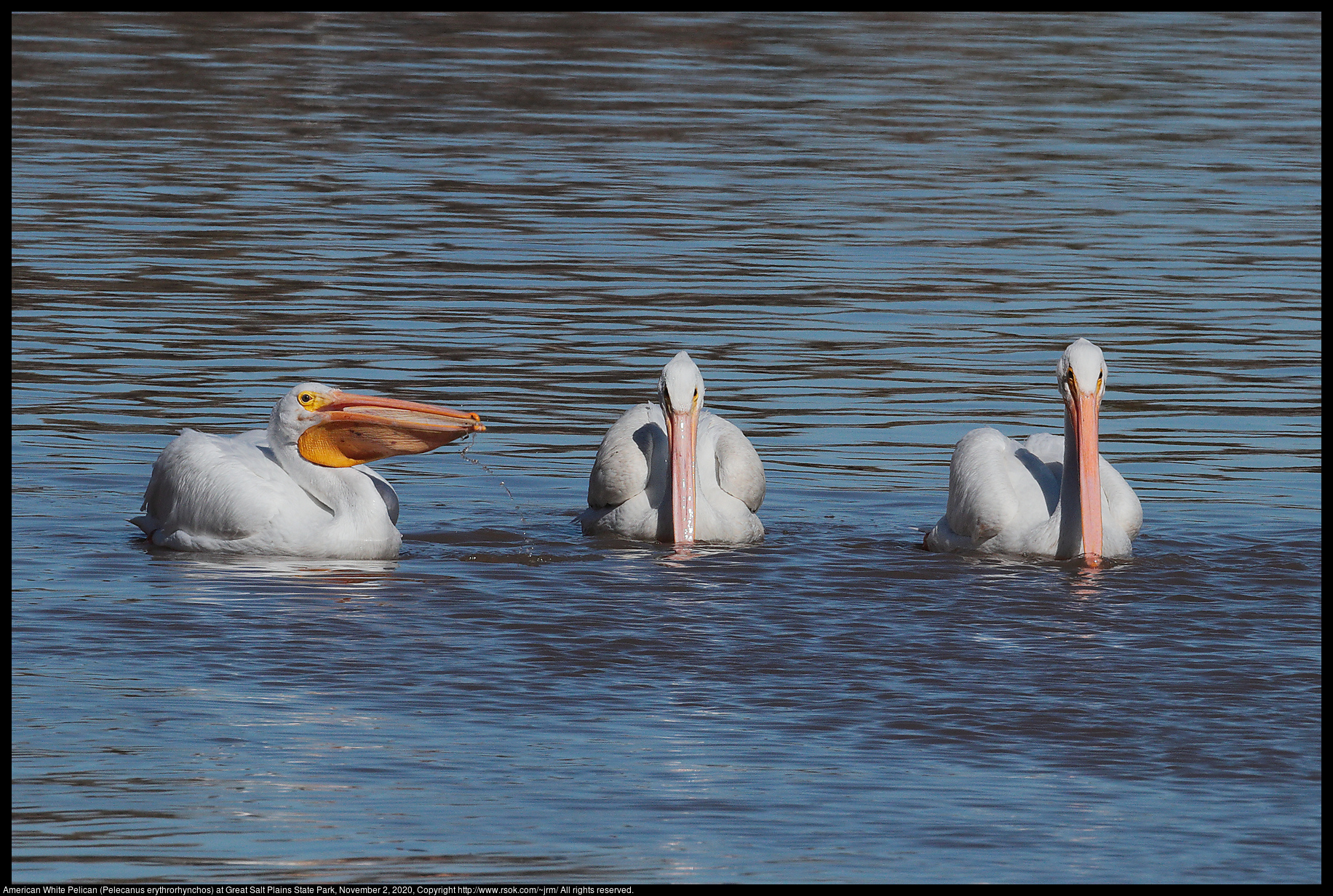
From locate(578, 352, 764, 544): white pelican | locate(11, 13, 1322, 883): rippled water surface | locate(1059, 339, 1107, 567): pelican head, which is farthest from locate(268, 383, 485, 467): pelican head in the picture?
locate(1059, 339, 1107, 567): pelican head

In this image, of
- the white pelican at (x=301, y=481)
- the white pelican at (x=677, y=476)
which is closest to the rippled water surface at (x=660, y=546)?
the white pelican at (x=301, y=481)

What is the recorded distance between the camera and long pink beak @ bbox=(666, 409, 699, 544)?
30.7 ft

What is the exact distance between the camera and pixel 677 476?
938 centimetres

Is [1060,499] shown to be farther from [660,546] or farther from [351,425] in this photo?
[351,425]

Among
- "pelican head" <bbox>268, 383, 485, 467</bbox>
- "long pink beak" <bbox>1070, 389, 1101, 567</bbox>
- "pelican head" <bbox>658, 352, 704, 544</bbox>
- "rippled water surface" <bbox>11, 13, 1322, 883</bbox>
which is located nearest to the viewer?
"rippled water surface" <bbox>11, 13, 1322, 883</bbox>

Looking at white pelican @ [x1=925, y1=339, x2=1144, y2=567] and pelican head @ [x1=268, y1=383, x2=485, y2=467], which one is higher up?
pelican head @ [x1=268, y1=383, x2=485, y2=467]

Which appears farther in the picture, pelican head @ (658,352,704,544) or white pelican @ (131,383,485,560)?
pelican head @ (658,352,704,544)

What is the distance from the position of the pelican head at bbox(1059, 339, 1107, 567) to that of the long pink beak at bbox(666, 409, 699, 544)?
137cm

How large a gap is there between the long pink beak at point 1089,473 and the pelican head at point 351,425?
7.22 feet

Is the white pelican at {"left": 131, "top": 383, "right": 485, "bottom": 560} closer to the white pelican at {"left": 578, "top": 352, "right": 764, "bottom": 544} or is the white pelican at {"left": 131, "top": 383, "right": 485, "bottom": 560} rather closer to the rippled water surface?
the rippled water surface

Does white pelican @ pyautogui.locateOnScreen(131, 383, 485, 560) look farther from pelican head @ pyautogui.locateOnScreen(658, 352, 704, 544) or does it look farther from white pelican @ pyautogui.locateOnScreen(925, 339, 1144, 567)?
white pelican @ pyautogui.locateOnScreen(925, 339, 1144, 567)

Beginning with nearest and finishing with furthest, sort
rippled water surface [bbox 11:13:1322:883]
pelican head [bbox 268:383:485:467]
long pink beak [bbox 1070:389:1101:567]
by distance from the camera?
rippled water surface [bbox 11:13:1322:883]
long pink beak [bbox 1070:389:1101:567]
pelican head [bbox 268:383:485:467]

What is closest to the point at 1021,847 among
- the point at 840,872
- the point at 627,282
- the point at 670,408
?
the point at 840,872

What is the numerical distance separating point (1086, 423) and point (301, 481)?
2.84 metres
